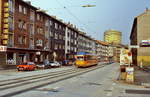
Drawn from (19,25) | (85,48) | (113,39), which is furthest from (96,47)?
(19,25)

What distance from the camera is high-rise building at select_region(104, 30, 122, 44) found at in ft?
504

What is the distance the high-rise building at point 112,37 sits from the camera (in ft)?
504

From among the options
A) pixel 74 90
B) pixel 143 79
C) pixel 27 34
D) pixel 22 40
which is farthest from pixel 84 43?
pixel 74 90

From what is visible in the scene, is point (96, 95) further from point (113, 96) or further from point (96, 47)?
point (96, 47)

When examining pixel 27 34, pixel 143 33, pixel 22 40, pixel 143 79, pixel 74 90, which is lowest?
pixel 143 79

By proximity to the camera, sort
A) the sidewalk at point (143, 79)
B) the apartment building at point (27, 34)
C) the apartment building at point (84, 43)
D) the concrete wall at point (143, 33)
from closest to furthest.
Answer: the sidewalk at point (143, 79), the apartment building at point (27, 34), the concrete wall at point (143, 33), the apartment building at point (84, 43)

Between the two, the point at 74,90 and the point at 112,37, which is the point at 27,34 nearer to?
the point at 74,90

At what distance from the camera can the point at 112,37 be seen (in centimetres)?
15338

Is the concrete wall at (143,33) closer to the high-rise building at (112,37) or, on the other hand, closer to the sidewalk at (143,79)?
the sidewalk at (143,79)

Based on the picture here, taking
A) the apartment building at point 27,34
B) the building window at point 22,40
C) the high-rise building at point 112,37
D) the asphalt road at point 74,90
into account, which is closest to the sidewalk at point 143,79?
the asphalt road at point 74,90

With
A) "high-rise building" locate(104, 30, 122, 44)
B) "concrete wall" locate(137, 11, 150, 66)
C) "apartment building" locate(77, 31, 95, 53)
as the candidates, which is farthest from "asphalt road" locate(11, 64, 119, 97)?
"high-rise building" locate(104, 30, 122, 44)

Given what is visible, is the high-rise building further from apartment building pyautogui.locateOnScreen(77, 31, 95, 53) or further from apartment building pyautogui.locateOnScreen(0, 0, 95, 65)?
apartment building pyautogui.locateOnScreen(0, 0, 95, 65)

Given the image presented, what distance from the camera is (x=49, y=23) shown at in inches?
2137

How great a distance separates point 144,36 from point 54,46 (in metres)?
23.1
